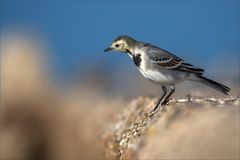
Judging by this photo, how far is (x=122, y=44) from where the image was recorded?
1549 centimetres

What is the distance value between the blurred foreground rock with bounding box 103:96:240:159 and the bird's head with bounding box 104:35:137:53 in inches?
73.6

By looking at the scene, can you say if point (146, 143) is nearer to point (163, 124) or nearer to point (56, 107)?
point (163, 124)

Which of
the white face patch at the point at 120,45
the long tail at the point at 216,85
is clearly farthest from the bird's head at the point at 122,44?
the long tail at the point at 216,85

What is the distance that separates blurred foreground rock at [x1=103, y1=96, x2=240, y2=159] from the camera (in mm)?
10820

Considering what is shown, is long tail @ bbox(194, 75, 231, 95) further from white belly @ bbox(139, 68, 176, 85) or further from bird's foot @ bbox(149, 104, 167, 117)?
bird's foot @ bbox(149, 104, 167, 117)

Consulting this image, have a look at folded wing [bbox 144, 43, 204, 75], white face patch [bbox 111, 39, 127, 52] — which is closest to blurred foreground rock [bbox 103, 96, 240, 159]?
folded wing [bbox 144, 43, 204, 75]

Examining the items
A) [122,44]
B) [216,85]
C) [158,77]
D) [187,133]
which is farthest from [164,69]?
[187,133]

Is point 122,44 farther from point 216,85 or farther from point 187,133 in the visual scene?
point 187,133

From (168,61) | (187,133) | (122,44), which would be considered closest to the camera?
(187,133)

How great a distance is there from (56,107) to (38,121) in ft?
3.84

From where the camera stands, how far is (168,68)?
1480 cm

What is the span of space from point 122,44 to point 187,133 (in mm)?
4517

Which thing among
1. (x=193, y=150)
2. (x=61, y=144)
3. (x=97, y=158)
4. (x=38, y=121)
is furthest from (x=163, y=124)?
(x=38, y=121)

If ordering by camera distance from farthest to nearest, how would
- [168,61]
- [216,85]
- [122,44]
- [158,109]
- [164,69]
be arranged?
[122,44]
[168,61]
[164,69]
[216,85]
[158,109]
